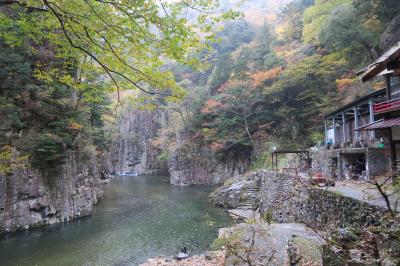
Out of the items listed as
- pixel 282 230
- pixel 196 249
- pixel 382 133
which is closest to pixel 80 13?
pixel 282 230

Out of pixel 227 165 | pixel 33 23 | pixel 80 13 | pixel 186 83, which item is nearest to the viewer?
pixel 80 13

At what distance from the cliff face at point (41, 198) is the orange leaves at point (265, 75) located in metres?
17.8

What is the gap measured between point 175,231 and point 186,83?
2732cm

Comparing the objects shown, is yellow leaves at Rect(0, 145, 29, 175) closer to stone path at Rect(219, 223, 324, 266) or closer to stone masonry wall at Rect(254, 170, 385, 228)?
stone path at Rect(219, 223, 324, 266)

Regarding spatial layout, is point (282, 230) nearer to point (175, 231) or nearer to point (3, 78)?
point (175, 231)

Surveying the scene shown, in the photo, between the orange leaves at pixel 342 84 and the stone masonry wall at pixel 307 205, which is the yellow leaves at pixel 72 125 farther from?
→ the orange leaves at pixel 342 84

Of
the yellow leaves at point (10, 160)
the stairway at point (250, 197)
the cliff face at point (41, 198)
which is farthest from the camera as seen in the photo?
→ the stairway at point (250, 197)

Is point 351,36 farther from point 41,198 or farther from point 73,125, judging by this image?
point 41,198

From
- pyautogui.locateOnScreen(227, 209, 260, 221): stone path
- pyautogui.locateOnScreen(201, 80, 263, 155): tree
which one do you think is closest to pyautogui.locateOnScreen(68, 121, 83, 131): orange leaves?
pyautogui.locateOnScreen(227, 209, 260, 221): stone path

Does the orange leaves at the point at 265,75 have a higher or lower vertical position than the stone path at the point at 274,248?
higher

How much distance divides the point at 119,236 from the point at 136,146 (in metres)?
36.6

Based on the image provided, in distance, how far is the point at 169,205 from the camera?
21.1 metres

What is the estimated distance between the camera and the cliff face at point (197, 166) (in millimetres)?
31781

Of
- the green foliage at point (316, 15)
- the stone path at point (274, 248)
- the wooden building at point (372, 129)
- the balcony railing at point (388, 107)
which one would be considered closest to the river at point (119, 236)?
the stone path at point (274, 248)
